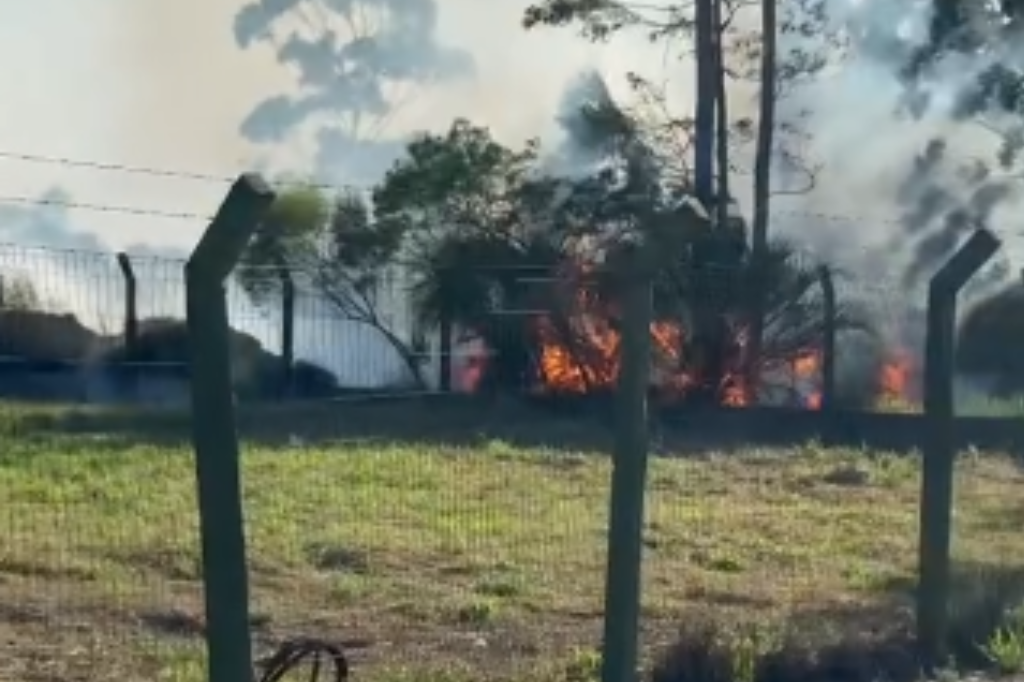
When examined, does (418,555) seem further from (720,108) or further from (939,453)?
(720,108)

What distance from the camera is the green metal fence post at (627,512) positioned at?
8695mm

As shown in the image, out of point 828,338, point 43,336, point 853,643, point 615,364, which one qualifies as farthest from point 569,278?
point 828,338

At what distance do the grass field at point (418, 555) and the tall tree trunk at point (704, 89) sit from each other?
808 inches

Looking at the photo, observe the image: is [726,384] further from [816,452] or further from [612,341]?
[612,341]

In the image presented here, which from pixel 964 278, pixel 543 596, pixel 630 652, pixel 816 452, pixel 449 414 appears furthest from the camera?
pixel 816 452

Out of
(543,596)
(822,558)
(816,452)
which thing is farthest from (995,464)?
(543,596)

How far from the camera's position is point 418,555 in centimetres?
1330

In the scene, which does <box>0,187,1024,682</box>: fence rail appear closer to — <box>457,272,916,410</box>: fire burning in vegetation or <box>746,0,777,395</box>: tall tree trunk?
<box>457,272,916,410</box>: fire burning in vegetation

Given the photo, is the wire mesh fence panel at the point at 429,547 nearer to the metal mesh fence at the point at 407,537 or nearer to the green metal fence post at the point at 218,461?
the metal mesh fence at the point at 407,537

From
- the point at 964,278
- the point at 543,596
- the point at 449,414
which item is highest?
the point at 964,278

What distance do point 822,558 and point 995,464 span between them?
489 cm

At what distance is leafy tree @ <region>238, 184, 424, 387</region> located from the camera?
924 cm

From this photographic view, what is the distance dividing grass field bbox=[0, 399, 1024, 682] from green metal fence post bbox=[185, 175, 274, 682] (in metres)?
2.41

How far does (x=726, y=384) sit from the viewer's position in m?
17.0
